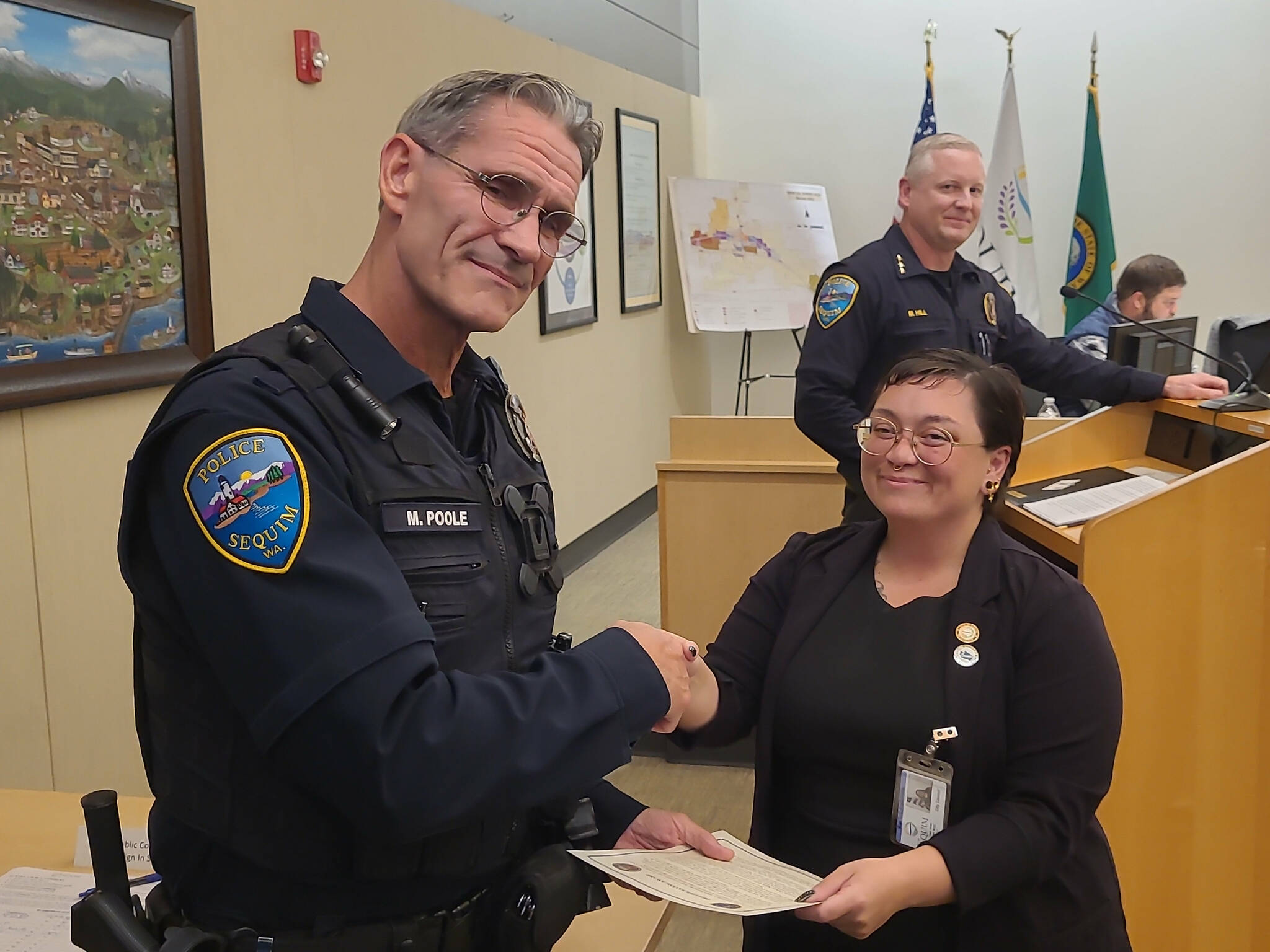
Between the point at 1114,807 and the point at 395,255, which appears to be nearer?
the point at 395,255

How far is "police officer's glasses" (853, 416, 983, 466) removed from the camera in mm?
1516

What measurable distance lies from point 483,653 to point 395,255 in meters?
0.36

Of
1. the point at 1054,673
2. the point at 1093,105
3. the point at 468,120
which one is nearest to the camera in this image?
the point at 468,120

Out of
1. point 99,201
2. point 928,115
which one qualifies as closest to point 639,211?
point 928,115

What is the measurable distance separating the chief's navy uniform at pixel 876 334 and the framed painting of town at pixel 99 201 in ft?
5.04

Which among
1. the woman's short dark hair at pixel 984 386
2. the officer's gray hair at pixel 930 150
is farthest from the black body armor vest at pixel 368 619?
the officer's gray hair at pixel 930 150

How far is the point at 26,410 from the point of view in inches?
92.7

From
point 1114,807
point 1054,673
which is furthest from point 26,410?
point 1114,807

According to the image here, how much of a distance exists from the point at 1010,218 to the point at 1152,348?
155 inches

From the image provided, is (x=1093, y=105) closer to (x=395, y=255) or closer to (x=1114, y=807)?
(x=1114, y=807)

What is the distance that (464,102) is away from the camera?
1.03 meters

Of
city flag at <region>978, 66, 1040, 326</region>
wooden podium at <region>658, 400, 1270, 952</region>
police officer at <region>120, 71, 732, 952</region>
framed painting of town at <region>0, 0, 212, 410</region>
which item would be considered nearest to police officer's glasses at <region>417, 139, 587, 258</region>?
police officer at <region>120, 71, 732, 952</region>

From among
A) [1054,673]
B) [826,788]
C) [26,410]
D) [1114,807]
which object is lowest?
[1114,807]

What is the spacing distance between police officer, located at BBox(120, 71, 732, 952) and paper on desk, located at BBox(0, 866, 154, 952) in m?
0.36
